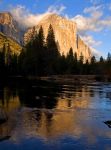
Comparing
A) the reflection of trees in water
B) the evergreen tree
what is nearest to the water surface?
the reflection of trees in water

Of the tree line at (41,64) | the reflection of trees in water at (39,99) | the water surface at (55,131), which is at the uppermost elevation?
the tree line at (41,64)

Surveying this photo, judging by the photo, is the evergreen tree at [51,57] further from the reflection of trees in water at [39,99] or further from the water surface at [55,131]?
the water surface at [55,131]

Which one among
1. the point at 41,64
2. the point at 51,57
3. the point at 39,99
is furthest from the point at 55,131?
the point at 51,57

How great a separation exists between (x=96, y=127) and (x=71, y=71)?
14488cm

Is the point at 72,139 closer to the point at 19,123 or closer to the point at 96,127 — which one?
the point at 96,127

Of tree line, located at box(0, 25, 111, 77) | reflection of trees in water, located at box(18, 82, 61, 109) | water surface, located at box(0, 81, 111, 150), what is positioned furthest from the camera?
tree line, located at box(0, 25, 111, 77)

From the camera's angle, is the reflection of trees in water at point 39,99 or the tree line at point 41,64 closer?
the reflection of trees in water at point 39,99

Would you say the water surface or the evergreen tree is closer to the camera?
the water surface

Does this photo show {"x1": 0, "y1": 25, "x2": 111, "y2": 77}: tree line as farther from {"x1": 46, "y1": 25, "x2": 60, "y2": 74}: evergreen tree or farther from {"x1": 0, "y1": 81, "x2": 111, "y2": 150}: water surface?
{"x1": 0, "y1": 81, "x2": 111, "y2": 150}: water surface

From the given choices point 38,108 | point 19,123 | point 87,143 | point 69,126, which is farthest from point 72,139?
point 38,108

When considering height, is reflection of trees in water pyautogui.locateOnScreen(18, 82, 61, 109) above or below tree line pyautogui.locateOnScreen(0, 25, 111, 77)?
below

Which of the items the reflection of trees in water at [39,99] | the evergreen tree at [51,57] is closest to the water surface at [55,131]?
the reflection of trees in water at [39,99]

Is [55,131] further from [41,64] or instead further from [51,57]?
[51,57]

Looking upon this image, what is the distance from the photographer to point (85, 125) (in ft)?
87.6
